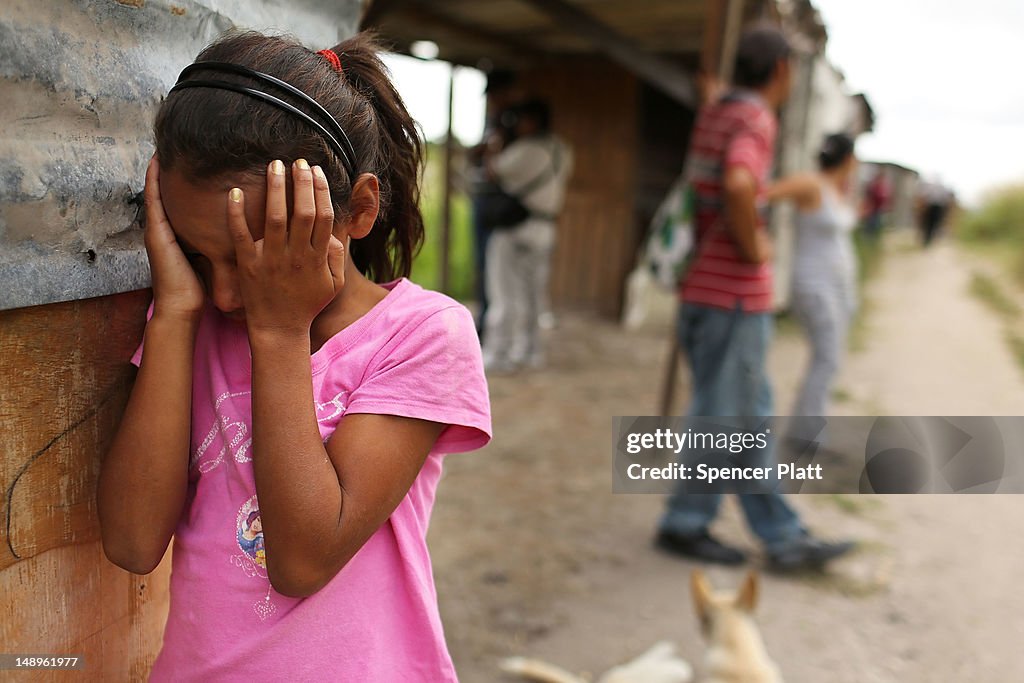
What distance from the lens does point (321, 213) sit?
84 centimetres

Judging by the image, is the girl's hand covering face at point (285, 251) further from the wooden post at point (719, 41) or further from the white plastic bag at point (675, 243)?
the wooden post at point (719, 41)

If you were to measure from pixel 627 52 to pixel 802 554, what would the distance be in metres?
3.08

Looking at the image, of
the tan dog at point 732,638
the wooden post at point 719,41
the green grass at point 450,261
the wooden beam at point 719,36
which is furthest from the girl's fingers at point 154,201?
the green grass at point 450,261

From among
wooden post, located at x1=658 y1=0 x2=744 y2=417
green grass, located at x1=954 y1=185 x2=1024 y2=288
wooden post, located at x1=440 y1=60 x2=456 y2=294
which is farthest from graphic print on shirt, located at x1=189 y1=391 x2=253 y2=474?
green grass, located at x1=954 y1=185 x2=1024 y2=288

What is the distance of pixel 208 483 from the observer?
1.01m

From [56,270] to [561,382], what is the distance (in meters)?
5.40

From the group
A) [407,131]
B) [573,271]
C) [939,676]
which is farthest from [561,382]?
[407,131]

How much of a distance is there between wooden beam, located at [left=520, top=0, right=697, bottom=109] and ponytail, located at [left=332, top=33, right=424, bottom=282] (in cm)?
399

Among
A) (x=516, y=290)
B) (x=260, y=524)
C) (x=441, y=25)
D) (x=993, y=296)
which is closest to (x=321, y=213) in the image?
(x=260, y=524)

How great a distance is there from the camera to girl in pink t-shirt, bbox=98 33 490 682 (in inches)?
33.9

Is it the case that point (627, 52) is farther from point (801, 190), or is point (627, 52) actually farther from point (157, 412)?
point (157, 412)

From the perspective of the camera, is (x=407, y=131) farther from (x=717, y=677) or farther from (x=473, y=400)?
(x=717, y=677)

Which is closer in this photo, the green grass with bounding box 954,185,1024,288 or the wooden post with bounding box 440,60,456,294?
the wooden post with bounding box 440,60,456,294

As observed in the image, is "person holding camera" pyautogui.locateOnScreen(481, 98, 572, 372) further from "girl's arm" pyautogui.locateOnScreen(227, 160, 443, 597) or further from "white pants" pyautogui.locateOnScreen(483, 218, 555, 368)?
"girl's arm" pyautogui.locateOnScreen(227, 160, 443, 597)
